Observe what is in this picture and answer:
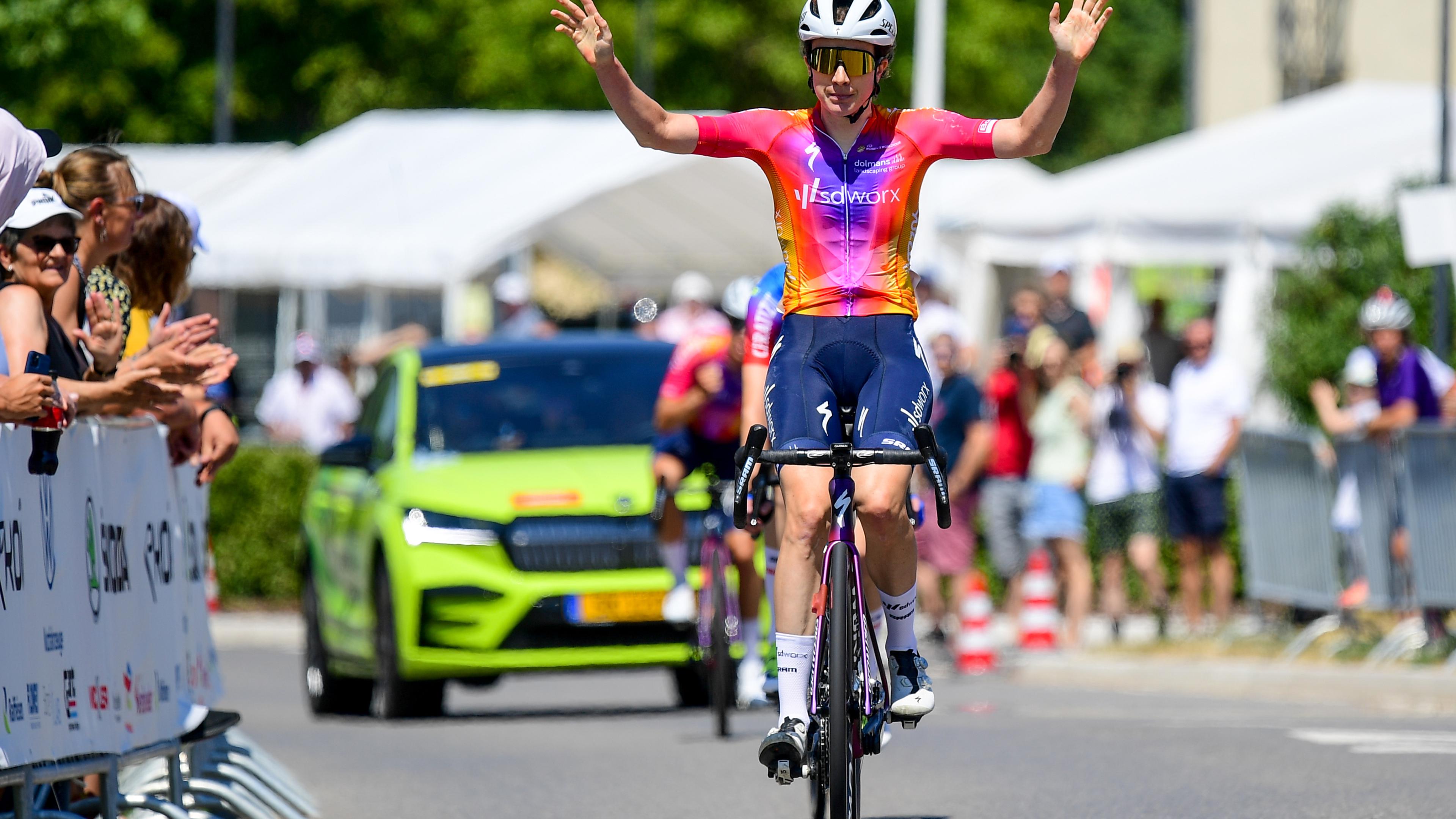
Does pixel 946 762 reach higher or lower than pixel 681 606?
lower

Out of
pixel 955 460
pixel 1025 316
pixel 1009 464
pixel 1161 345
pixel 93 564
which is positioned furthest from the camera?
pixel 1161 345

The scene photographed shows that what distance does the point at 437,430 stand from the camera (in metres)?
13.4

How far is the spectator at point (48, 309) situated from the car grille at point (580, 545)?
5.03 m

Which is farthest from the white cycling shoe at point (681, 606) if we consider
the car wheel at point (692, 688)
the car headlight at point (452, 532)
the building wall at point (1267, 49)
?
the building wall at point (1267, 49)

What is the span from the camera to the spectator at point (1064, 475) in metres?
16.7

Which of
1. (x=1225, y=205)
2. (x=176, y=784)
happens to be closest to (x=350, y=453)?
(x=176, y=784)

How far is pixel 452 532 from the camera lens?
41.2 feet

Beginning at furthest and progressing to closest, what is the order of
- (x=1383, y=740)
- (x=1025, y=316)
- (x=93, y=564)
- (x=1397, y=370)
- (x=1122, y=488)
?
(x=1025, y=316) < (x=1122, y=488) < (x=1397, y=370) < (x=1383, y=740) < (x=93, y=564)

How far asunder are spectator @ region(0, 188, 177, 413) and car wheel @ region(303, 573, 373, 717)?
21.2ft

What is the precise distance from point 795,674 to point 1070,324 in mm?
10838

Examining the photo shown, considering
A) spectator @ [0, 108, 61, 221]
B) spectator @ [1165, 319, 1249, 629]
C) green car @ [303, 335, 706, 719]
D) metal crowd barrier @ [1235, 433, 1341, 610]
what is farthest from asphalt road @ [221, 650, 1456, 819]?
spectator @ [0, 108, 61, 221]

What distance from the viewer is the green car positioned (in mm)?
12406

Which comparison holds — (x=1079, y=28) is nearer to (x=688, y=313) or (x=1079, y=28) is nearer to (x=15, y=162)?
(x=15, y=162)

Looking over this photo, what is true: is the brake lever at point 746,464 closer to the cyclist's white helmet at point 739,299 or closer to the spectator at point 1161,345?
the cyclist's white helmet at point 739,299
